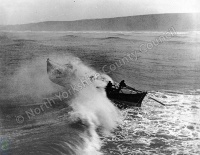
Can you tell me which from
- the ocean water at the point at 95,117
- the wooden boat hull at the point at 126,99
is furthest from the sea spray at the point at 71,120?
the wooden boat hull at the point at 126,99

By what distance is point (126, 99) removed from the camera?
23203 mm

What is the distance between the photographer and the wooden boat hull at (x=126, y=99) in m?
22.7

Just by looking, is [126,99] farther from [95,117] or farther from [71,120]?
[71,120]

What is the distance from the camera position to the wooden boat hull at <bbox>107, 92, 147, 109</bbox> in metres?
22.7

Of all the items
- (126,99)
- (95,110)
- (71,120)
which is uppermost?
(126,99)

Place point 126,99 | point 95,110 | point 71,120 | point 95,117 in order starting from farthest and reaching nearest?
point 126,99 < point 95,110 < point 95,117 < point 71,120

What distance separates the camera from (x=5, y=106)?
2288 centimetres

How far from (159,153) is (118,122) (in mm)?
5284

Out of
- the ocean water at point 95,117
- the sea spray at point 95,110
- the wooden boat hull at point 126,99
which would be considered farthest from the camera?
the wooden boat hull at point 126,99

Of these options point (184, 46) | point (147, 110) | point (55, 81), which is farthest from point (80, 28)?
point (147, 110)

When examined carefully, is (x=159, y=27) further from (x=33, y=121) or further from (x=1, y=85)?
(x=33, y=121)

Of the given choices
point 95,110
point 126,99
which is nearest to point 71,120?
point 95,110

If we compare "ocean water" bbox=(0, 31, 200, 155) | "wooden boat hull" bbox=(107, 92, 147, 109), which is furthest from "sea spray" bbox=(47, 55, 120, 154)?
"wooden boat hull" bbox=(107, 92, 147, 109)

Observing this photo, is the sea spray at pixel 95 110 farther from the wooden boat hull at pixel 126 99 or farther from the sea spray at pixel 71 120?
the wooden boat hull at pixel 126 99
